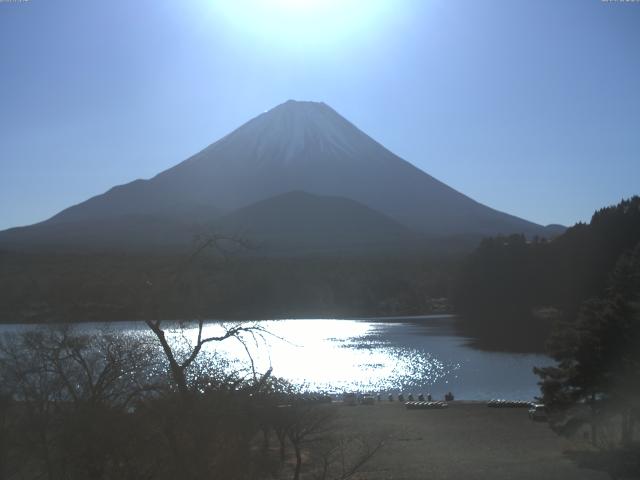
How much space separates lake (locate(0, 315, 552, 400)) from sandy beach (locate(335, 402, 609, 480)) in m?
3.26

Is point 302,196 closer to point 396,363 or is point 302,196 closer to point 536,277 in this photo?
point 536,277

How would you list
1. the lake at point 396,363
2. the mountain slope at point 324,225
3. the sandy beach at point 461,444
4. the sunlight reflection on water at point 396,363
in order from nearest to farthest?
the sandy beach at point 461,444 < the lake at point 396,363 < the sunlight reflection on water at point 396,363 < the mountain slope at point 324,225

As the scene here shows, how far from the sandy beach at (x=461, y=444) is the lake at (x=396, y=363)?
10.7 ft

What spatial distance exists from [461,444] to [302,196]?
275 feet

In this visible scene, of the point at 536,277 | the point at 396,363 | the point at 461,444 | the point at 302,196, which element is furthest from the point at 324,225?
the point at 461,444

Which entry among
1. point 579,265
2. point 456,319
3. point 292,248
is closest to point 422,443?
point 579,265

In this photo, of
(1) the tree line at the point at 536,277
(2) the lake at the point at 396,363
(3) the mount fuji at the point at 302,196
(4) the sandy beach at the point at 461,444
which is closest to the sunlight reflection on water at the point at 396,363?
(2) the lake at the point at 396,363

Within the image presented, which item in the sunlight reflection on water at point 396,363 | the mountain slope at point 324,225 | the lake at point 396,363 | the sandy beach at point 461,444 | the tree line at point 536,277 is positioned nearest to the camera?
the sandy beach at point 461,444

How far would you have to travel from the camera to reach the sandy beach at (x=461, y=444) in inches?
450

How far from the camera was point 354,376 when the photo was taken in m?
26.6

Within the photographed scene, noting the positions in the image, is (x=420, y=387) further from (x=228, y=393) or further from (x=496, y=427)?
(x=228, y=393)

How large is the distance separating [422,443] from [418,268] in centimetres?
5546

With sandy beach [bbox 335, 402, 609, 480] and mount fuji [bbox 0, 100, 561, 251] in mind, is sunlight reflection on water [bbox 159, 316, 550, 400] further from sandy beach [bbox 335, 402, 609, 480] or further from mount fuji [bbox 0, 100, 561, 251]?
mount fuji [bbox 0, 100, 561, 251]

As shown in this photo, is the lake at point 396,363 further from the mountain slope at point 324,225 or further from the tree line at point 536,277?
the mountain slope at point 324,225
